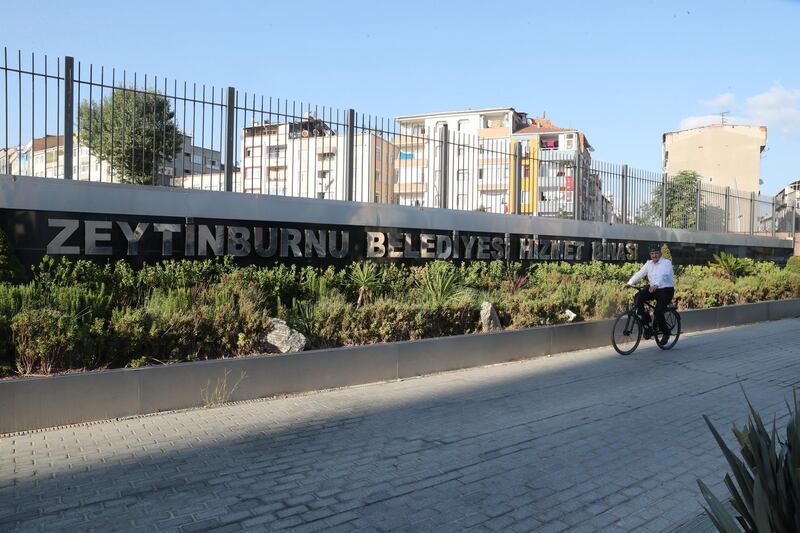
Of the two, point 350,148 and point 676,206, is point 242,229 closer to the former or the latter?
point 350,148

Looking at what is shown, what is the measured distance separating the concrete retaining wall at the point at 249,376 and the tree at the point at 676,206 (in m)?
11.2

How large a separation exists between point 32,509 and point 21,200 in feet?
18.0

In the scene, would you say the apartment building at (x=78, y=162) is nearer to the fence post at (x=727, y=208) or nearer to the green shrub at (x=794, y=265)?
the green shrub at (x=794, y=265)

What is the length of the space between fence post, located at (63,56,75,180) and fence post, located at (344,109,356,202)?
15.5ft

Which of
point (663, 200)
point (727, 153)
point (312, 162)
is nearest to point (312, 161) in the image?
point (312, 162)

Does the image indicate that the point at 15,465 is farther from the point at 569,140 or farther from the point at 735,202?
the point at 569,140

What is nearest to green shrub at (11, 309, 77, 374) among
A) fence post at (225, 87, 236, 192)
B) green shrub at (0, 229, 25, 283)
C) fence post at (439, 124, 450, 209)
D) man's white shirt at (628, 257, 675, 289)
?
green shrub at (0, 229, 25, 283)

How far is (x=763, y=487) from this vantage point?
259 centimetres

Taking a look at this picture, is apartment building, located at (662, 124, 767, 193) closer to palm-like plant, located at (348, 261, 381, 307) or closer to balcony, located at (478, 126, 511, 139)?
balcony, located at (478, 126, 511, 139)

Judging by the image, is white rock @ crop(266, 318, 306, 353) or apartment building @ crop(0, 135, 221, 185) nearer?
white rock @ crop(266, 318, 306, 353)

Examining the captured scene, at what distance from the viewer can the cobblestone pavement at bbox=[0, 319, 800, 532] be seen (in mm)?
4242

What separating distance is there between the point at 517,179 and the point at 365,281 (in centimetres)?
658

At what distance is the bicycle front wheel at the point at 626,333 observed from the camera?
11.4m

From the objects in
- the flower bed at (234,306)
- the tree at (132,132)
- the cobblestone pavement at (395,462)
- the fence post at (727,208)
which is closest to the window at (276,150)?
the tree at (132,132)
